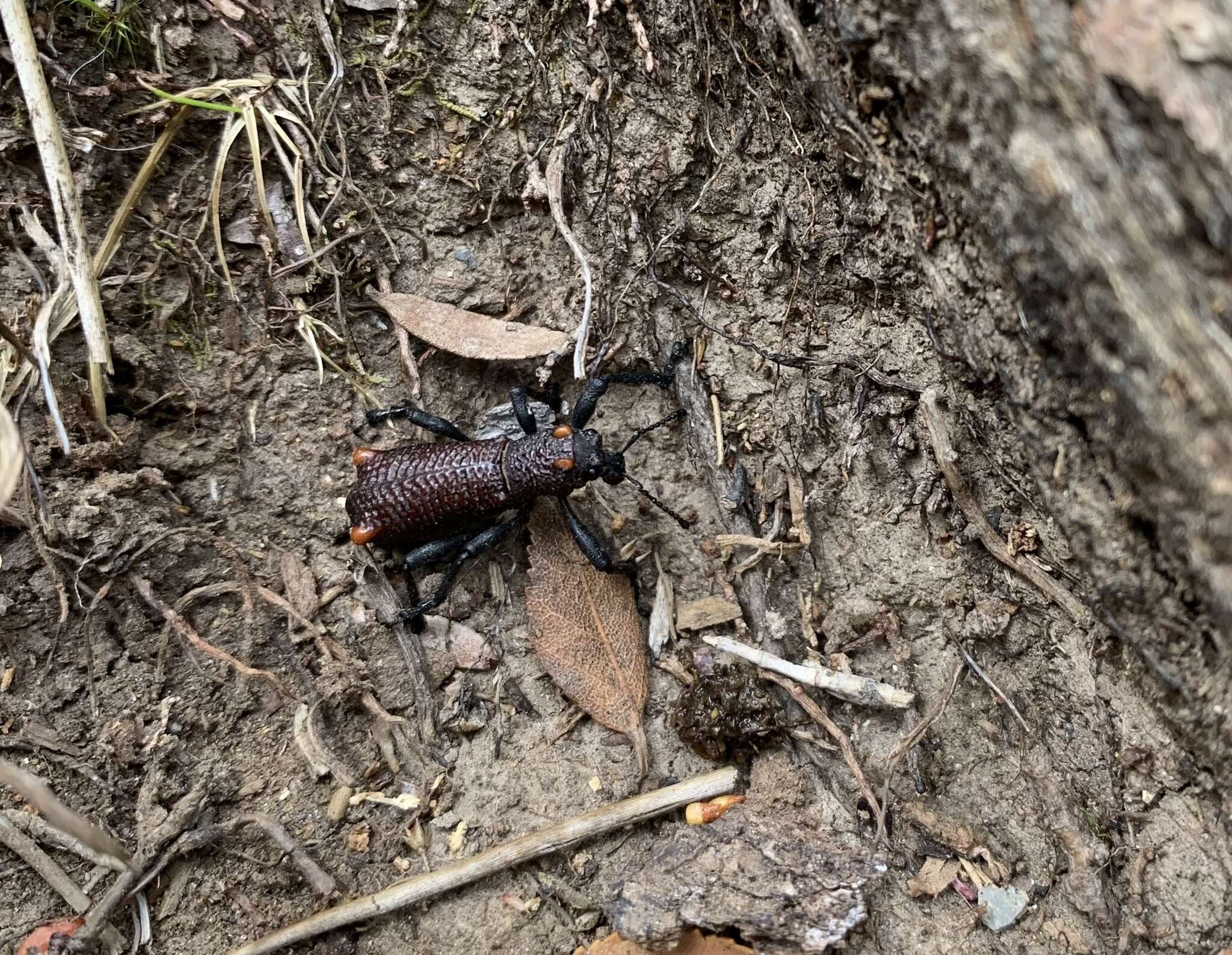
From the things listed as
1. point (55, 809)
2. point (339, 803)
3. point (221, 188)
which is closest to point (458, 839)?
point (339, 803)

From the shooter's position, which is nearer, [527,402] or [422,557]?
[422,557]

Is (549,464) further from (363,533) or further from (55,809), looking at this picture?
(55,809)

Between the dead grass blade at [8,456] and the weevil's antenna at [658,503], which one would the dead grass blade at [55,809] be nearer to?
the dead grass blade at [8,456]

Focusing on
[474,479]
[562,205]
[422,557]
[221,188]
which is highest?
[562,205]

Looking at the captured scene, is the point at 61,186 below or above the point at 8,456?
above

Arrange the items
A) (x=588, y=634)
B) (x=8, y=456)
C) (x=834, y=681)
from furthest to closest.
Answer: (x=588, y=634)
(x=834, y=681)
(x=8, y=456)

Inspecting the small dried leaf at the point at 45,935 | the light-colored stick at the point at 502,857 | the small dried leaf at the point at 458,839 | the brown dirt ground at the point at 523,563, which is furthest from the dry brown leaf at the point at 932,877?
the small dried leaf at the point at 45,935
